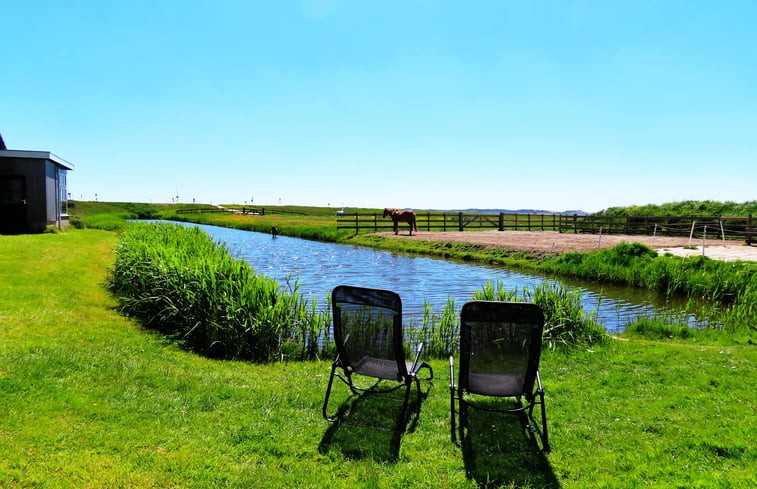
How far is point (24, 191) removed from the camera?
819 inches

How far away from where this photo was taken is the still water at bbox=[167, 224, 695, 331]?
12.0m

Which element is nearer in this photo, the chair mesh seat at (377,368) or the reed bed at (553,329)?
the chair mesh seat at (377,368)

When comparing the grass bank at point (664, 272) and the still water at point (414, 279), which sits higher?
the grass bank at point (664, 272)

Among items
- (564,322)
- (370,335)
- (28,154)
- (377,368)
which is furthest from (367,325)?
(28,154)

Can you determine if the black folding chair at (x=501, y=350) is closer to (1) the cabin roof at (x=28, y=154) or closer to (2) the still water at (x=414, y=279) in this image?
(2) the still water at (x=414, y=279)

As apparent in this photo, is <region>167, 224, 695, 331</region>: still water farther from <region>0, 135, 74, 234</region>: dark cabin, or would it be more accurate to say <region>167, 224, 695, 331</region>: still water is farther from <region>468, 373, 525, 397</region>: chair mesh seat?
<region>0, 135, 74, 234</region>: dark cabin

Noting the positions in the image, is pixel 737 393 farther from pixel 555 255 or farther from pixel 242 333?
pixel 555 255

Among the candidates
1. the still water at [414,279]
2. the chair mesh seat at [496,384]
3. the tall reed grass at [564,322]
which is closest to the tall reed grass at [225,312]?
Result: the still water at [414,279]

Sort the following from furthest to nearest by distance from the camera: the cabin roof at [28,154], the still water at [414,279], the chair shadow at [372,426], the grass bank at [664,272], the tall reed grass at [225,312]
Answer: the cabin roof at [28,154]
the still water at [414,279]
the grass bank at [664,272]
the tall reed grass at [225,312]
the chair shadow at [372,426]

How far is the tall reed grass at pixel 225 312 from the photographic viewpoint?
732 centimetres

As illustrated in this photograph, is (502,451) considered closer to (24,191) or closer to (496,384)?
(496,384)

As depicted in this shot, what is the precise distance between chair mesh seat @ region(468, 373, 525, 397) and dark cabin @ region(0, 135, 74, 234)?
75.7ft

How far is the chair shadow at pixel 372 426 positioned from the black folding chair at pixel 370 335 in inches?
5.5

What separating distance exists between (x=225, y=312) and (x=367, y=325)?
3.97 meters
